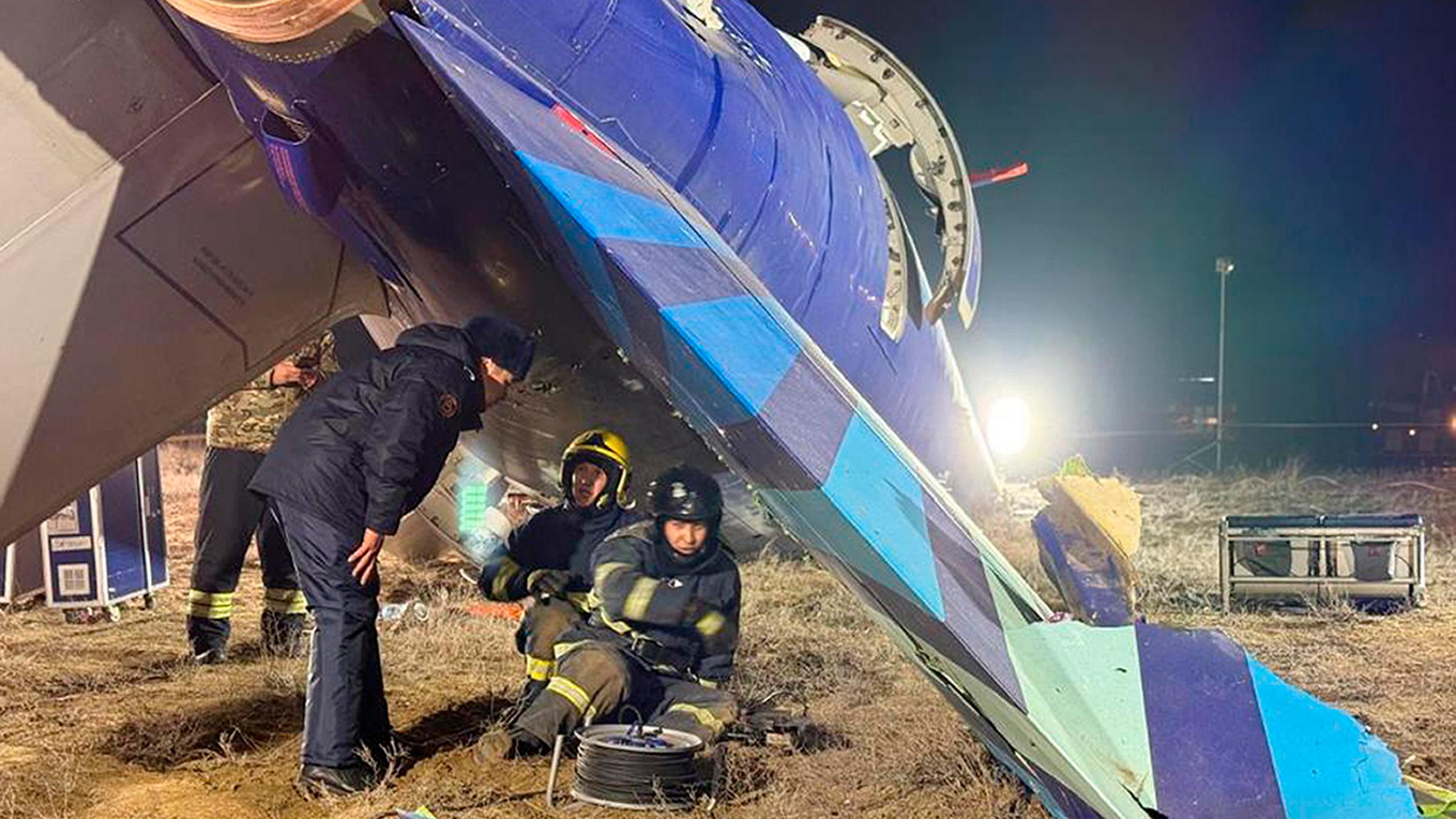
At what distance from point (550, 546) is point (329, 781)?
1.49m

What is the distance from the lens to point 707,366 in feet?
8.25

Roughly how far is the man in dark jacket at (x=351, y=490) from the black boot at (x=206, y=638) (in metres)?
2.51

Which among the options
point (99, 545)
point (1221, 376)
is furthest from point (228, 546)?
point (1221, 376)

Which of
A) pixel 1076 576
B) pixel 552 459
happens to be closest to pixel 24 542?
pixel 552 459

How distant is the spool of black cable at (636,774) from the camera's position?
3676 mm

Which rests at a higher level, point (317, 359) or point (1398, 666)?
point (317, 359)

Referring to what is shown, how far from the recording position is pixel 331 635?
3.88 m

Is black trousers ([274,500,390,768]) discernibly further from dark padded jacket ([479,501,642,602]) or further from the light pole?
the light pole

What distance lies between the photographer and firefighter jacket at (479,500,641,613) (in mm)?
5027

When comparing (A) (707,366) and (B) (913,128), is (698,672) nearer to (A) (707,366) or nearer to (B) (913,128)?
(A) (707,366)

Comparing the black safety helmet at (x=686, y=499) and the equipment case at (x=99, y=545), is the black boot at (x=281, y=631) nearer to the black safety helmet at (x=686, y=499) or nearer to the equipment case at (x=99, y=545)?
the equipment case at (x=99, y=545)

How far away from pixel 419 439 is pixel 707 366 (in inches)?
65.9

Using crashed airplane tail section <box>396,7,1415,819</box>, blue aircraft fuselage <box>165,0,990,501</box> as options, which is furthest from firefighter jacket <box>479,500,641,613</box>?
crashed airplane tail section <box>396,7,1415,819</box>

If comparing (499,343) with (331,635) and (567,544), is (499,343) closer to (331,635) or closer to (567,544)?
(331,635)
